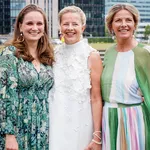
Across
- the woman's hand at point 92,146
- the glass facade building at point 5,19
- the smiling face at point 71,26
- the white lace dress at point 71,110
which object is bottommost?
the woman's hand at point 92,146

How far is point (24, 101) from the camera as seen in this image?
10.0 feet

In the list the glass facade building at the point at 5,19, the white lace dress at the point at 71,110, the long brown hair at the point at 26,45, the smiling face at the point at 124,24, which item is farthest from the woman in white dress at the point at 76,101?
the glass facade building at the point at 5,19

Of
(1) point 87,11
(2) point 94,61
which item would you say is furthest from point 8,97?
(1) point 87,11

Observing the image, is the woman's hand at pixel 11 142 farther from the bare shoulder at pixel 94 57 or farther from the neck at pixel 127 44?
the neck at pixel 127 44

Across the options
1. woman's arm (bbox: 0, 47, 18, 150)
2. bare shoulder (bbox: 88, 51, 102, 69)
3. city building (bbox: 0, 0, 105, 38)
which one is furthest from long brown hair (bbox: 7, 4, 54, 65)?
city building (bbox: 0, 0, 105, 38)

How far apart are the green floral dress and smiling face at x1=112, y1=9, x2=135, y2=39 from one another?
59 centimetres

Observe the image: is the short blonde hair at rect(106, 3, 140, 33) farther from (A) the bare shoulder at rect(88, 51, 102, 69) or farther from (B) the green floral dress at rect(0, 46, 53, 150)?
(B) the green floral dress at rect(0, 46, 53, 150)

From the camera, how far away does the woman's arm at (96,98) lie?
3152 millimetres

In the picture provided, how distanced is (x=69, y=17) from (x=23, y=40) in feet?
1.24

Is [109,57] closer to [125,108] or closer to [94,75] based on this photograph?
[94,75]

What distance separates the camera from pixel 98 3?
258 ft

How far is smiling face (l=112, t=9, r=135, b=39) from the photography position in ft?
10.2

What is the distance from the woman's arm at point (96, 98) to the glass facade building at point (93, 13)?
7325 centimetres

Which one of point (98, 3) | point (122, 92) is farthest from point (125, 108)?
point (98, 3)
